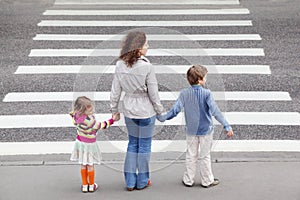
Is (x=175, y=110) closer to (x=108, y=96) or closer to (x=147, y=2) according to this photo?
(x=108, y=96)

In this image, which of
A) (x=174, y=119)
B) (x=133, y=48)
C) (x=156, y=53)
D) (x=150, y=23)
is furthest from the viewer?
(x=150, y=23)

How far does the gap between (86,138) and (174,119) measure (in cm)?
325

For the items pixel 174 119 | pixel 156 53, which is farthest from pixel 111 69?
pixel 174 119

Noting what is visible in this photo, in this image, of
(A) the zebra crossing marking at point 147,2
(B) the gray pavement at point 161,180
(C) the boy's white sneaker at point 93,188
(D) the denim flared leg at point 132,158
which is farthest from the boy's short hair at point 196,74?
(A) the zebra crossing marking at point 147,2

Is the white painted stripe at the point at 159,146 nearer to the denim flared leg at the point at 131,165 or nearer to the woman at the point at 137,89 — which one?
the denim flared leg at the point at 131,165

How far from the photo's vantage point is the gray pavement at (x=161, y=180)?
8.82 m

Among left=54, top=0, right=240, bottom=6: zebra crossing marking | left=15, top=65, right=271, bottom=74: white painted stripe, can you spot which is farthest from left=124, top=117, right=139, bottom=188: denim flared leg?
left=54, top=0, right=240, bottom=6: zebra crossing marking

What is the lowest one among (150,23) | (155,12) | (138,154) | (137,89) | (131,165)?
(131,165)

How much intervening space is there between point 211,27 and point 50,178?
8.52 metres

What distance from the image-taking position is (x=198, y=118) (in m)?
8.77

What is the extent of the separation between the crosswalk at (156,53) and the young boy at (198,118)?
0.29 metres

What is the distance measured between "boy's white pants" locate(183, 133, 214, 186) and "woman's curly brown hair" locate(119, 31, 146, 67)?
1.09 m

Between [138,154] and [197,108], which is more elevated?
[197,108]

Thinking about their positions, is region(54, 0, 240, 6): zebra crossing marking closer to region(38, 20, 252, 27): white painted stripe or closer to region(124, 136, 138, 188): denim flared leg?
region(38, 20, 252, 27): white painted stripe
